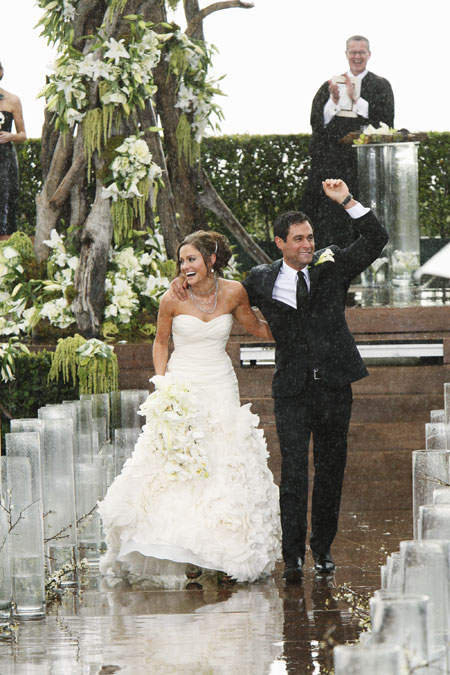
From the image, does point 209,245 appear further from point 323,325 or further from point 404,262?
point 404,262

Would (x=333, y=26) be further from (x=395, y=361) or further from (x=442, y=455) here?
(x=442, y=455)

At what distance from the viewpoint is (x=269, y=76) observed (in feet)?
49.1

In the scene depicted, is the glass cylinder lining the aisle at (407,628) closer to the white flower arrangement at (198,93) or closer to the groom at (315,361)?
the groom at (315,361)

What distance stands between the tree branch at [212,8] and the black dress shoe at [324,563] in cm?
667

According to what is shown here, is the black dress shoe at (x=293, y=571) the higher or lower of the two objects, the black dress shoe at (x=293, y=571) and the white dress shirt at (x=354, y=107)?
the lower

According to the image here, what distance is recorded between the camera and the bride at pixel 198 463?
5.48m

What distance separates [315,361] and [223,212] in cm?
676

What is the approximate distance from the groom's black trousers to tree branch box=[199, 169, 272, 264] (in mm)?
6360

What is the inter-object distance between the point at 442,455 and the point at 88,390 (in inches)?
177

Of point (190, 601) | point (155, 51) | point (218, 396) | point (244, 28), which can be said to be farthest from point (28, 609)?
point (244, 28)

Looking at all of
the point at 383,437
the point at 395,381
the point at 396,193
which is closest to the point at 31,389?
the point at 383,437

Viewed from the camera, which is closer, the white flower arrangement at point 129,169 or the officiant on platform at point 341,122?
the white flower arrangement at point 129,169

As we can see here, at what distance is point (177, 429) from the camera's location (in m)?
5.64

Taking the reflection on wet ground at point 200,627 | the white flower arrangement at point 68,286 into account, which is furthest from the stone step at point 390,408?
the reflection on wet ground at point 200,627
